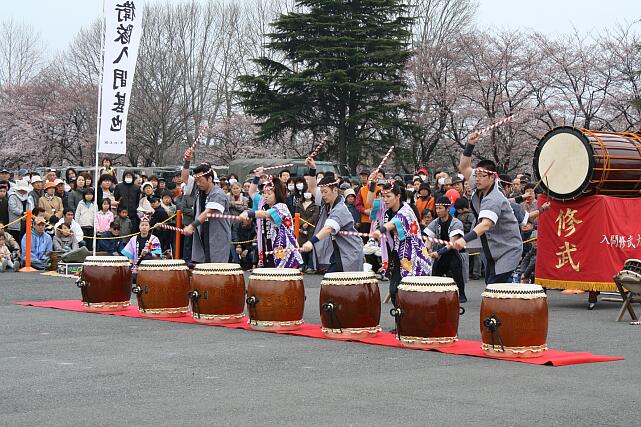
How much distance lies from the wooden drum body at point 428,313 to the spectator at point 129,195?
10.9m

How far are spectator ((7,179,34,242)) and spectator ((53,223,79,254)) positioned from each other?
815 mm

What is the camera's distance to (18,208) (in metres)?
18.8

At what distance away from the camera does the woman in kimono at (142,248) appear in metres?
14.7

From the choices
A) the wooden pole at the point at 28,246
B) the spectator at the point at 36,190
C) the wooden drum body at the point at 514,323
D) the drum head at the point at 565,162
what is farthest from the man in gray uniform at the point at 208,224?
the spectator at the point at 36,190

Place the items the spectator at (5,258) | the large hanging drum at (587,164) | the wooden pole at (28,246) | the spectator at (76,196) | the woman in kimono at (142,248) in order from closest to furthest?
the large hanging drum at (587,164), the woman in kimono at (142,248), the spectator at (5,258), the wooden pole at (28,246), the spectator at (76,196)

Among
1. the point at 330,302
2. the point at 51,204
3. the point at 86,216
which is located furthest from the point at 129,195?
the point at 330,302

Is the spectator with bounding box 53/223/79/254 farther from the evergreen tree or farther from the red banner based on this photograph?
the evergreen tree

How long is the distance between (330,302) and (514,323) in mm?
1924

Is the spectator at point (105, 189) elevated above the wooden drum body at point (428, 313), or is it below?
above

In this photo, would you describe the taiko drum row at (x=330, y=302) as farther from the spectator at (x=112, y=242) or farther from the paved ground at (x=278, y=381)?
the spectator at (x=112, y=242)

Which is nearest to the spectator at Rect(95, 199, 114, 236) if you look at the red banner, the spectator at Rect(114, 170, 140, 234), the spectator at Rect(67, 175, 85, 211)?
the spectator at Rect(114, 170, 140, 234)

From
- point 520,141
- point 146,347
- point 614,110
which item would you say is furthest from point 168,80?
point 146,347

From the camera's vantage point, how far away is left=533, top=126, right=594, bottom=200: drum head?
41.0 feet

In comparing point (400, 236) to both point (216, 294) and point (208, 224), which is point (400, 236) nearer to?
point (216, 294)
